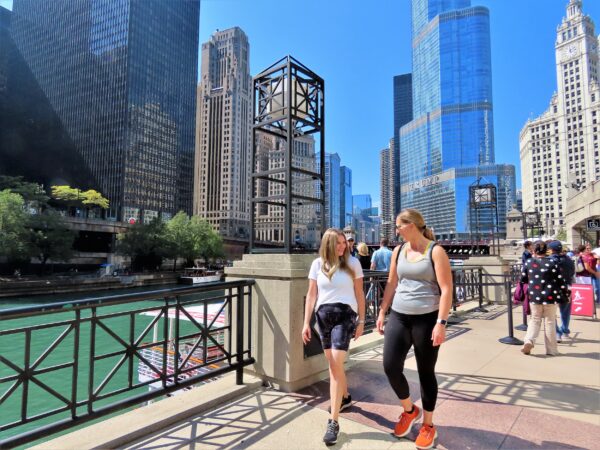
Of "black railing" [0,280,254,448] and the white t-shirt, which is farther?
the white t-shirt

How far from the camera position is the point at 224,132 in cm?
13438

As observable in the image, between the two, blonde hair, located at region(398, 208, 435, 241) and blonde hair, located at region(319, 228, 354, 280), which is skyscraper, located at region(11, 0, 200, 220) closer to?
blonde hair, located at region(319, 228, 354, 280)

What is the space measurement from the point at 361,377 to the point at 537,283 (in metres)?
3.34

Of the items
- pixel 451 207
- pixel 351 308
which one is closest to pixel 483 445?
pixel 351 308

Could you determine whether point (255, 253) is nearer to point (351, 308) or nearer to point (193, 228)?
point (351, 308)

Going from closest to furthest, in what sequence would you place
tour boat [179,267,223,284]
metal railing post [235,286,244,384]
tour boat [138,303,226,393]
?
tour boat [138,303,226,393], metal railing post [235,286,244,384], tour boat [179,267,223,284]

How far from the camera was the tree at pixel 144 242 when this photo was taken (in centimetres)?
5216

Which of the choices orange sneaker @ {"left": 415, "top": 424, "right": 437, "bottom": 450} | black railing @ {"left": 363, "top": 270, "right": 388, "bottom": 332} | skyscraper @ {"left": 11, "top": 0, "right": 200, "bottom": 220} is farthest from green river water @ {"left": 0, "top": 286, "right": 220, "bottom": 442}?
skyscraper @ {"left": 11, "top": 0, "right": 200, "bottom": 220}

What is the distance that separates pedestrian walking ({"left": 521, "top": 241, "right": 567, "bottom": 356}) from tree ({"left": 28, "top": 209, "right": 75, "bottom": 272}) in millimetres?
48019

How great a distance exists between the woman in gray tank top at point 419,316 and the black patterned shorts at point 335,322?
0.33 meters

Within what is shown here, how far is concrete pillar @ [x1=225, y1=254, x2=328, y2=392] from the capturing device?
3.80m

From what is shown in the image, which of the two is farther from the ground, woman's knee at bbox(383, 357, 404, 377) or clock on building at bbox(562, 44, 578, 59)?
clock on building at bbox(562, 44, 578, 59)

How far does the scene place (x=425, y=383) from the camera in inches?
106

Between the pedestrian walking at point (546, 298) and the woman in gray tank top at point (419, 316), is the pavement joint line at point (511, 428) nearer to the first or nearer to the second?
the woman in gray tank top at point (419, 316)
